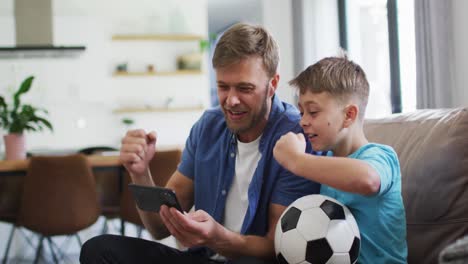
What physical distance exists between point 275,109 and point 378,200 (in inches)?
19.0

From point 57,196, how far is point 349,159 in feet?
9.00

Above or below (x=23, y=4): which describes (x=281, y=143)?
below

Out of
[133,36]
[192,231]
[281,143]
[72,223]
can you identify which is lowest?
[72,223]

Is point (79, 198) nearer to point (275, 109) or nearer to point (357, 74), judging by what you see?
point (275, 109)

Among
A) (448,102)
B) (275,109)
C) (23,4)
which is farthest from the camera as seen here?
(23,4)

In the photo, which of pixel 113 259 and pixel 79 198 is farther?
pixel 79 198

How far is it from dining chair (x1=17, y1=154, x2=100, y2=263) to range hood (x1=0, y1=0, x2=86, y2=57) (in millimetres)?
3025

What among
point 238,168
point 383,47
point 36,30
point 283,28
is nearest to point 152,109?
point 36,30

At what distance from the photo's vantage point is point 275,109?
5.84 ft

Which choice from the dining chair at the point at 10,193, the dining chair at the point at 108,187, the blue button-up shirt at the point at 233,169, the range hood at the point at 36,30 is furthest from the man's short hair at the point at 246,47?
the range hood at the point at 36,30

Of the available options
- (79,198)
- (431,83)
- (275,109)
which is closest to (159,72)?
(79,198)

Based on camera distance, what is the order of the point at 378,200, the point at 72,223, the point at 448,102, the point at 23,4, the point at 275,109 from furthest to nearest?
the point at 23,4, the point at 72,223, the point at 448,102, the point at 275,109, the point at 378,200

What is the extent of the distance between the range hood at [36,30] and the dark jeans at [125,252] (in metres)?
5.06

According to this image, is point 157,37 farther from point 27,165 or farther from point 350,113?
point 350,113
